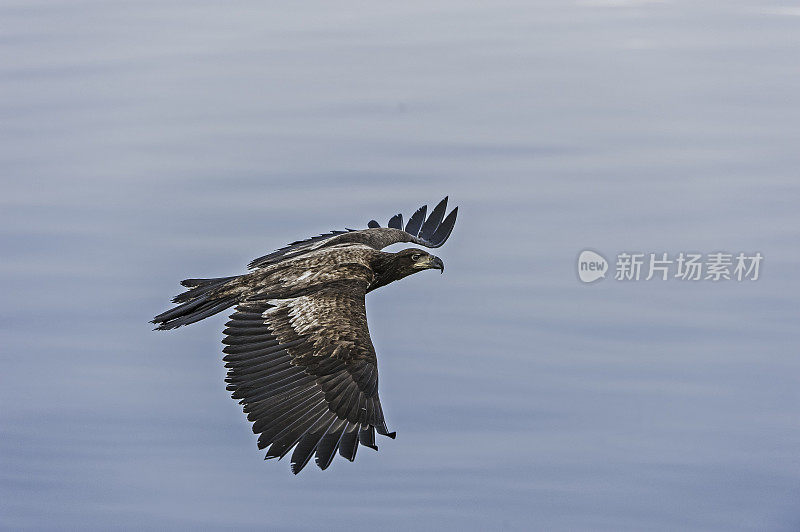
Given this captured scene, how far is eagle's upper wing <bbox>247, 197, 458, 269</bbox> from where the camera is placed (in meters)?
13.0

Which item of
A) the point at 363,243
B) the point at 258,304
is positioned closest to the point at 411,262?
the point at 363,243

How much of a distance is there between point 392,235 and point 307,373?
3768mm

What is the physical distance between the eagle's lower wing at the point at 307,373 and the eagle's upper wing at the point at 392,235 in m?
1.59

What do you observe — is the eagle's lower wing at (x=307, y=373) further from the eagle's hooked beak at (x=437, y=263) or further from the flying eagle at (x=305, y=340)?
the eagle's hooked beak at (x=437, y=263)

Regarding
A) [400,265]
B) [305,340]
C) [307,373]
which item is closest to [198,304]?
[305,340]

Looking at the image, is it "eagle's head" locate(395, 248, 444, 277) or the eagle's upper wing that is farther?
the eagle's upper wing

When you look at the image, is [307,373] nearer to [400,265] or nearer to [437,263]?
[400,265]

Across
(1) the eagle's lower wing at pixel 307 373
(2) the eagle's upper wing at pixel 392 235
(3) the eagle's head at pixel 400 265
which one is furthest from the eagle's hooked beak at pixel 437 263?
(1) the eagle's lower wing at pixel 307 373

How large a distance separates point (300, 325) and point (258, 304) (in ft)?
2.20

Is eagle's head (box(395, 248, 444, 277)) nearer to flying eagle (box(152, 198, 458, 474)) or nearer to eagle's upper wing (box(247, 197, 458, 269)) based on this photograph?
flying eagle (box(152, 198, 458, 474))

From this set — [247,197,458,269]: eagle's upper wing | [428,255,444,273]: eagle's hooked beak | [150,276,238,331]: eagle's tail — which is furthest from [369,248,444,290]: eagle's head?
[150,276,238,331]: eagle's tail

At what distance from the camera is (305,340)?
10.7 metres

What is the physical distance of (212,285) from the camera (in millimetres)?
11891

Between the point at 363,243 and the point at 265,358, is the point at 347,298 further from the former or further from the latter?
the point at 363,243
